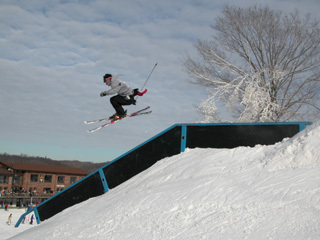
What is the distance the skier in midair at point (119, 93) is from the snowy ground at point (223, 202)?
158 inches

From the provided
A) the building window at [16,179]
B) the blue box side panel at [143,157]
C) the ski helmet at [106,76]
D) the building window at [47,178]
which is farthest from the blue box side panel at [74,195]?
the building window at [47,178]

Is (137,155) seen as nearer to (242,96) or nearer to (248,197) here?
(248,197)

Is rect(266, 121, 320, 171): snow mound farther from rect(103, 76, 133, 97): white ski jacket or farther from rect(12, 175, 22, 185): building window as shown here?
rect(12, 175, 22, 185): building window

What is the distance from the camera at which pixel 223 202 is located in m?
5.33

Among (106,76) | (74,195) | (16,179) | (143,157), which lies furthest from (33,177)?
(143,157)

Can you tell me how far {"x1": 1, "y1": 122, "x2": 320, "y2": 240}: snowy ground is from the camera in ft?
14.9

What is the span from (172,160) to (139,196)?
2090 mm

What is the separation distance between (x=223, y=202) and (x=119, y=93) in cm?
650

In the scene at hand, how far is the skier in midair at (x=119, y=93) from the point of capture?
10.7 meters

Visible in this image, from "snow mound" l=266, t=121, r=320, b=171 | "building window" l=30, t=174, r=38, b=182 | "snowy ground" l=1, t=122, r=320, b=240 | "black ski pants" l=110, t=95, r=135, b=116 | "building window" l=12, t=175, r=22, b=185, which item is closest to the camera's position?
"snowy ground" l=1, t=122, r=320, b=240

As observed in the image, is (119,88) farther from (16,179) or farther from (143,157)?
(16,179)

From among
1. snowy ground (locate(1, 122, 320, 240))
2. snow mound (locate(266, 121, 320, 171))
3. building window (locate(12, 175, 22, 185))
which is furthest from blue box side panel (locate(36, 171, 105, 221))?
building window (locate(12, 175, 22, 185))

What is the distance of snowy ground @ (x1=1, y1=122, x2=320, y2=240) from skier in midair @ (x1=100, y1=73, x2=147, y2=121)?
4026 millimetres

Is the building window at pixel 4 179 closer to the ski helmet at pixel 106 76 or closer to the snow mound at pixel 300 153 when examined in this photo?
the ski helmet at pixel 106 76
